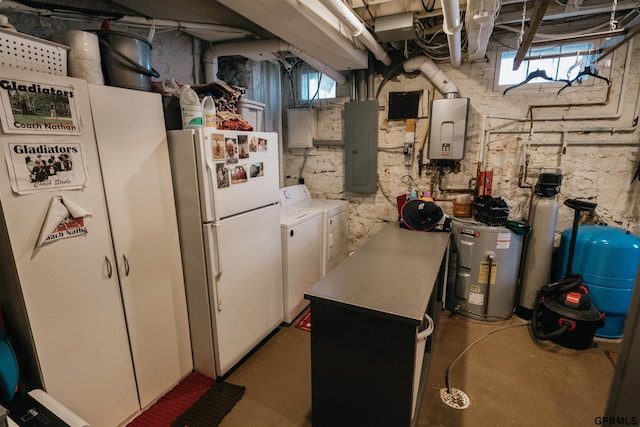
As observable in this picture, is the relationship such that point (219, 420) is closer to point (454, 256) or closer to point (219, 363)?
point (219, 363)

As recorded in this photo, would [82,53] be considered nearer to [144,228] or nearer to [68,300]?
[144,228]

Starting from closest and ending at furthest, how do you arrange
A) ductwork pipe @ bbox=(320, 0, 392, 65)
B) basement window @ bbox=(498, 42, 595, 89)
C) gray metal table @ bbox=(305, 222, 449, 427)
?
gray metal table @ bbox=(305, 222, 449, 427) → ductwork pipe @ bbox=(320, 0, 392, 65) → basement window @ bbox=(498, 42, 595, 89)

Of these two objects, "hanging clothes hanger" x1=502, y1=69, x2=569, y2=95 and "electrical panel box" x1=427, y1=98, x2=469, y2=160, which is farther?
"electrical panel box" x1=427, y1=98, x2=469, y2=160

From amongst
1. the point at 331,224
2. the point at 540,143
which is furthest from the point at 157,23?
the point at 540,143

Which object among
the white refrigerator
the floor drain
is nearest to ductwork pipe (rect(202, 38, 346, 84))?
the white refrigerator

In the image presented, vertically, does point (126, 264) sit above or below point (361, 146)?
below

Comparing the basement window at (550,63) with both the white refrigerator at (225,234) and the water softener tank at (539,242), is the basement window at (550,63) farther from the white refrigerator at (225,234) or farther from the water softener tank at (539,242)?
the white refrigerator at (225,234)

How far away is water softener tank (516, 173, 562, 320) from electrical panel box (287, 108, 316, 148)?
2346mm

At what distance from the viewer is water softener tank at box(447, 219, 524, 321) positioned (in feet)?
8.91

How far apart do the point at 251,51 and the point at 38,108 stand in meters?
1.85

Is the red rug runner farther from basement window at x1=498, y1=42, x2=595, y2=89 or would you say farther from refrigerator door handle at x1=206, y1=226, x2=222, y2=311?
basement window at x1=498, y1=42, x2=595, y2=89

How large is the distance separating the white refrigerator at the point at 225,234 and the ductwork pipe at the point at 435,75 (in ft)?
5.72

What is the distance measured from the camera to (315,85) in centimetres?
373

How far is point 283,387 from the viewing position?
2092 millimetres
